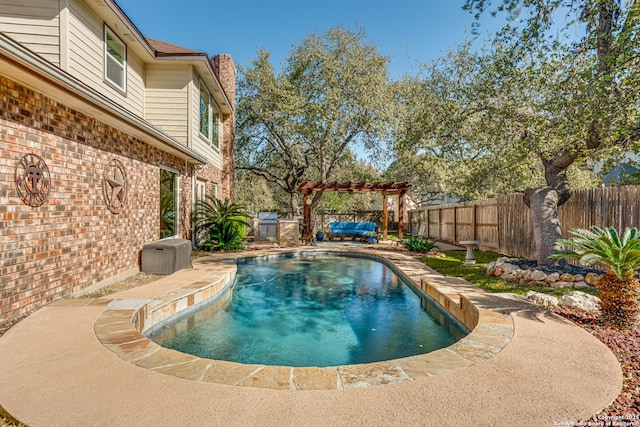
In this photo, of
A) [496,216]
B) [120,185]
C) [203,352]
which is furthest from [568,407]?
[496,216]

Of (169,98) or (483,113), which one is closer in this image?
(483,113)

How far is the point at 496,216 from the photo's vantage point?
11.0m

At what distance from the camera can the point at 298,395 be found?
245 centimetres

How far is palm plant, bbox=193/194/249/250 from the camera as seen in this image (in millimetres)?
11055

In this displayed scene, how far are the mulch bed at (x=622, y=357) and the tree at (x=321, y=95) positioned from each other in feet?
43.4

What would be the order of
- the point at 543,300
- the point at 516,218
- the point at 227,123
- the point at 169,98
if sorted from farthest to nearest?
1. the point at 227,123
2. the point at 169,98
3. the point at 516,218
4. the point at 543,300

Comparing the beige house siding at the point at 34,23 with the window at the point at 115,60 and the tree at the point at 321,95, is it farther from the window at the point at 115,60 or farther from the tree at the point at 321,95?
the tree at the point at 321,95

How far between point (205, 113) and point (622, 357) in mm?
11827

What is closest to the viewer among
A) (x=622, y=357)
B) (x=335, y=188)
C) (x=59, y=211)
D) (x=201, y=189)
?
(x=622, y=357)

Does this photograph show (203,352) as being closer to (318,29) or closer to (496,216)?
(496,216)

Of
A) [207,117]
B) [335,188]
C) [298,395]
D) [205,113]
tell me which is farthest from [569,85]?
[207,117]

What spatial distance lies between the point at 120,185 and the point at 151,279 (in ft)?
6.16

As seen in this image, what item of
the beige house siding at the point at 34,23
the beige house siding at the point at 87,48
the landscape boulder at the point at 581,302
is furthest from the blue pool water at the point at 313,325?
the beige house siding at the point at 34,23

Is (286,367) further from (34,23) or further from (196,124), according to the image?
(196,124)
